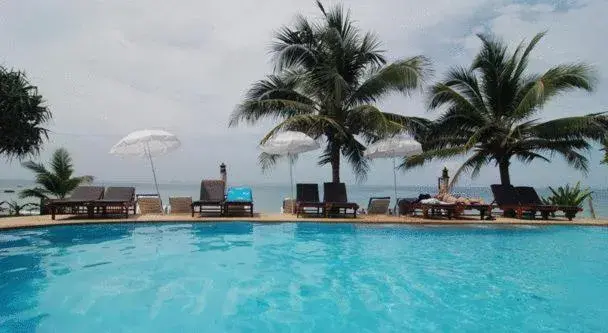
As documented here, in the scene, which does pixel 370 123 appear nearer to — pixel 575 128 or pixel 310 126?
pixel 310 126

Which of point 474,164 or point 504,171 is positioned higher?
point 474,164

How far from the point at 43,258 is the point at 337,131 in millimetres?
10000

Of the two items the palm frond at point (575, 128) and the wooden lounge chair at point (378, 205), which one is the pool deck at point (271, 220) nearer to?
the wooden lounge chair at point (378, 205)

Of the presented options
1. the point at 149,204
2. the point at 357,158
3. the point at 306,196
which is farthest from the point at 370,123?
the point at 149,204

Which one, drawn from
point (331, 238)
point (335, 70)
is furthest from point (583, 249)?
point (335, 70)

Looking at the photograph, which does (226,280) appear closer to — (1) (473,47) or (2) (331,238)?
(2) (331,238)

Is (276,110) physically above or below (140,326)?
above

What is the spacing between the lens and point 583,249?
29.7 feet

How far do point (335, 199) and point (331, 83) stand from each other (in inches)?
169

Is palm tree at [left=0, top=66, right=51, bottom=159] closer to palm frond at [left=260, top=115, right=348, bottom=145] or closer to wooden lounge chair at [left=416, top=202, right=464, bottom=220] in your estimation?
palm frond at [left=260, top=115, right=348, bottom=145]

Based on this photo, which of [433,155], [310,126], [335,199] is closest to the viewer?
[335,199]

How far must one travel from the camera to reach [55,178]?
16.8 m

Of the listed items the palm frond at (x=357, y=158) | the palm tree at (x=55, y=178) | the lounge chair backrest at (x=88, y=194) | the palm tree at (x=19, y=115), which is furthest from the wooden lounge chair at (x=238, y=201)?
the palm tree at (x=55, y=178)

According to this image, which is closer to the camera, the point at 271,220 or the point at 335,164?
the point at 271,220
